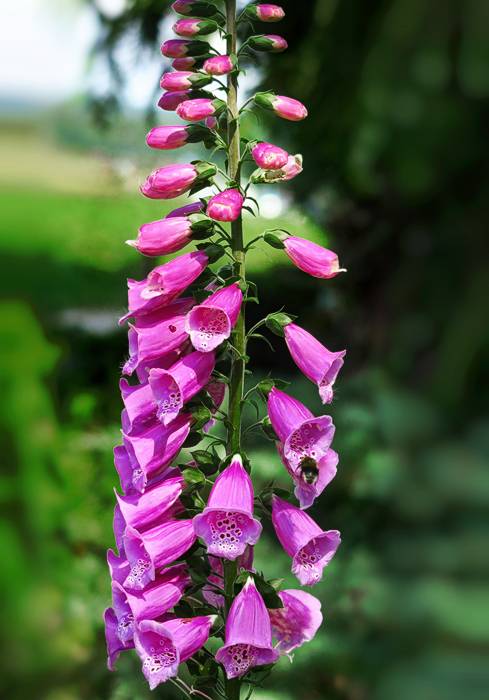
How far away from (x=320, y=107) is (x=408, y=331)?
1644 millimetres

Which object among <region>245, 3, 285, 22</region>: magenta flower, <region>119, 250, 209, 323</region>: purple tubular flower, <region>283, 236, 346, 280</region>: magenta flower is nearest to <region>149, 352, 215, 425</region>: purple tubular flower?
<region>119, 250, 209, 323</region>: purple tubular flower

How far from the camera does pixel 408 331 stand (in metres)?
4.14

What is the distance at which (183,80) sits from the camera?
141cm

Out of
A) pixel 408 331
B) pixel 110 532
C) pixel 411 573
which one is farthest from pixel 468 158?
pixel 411 573

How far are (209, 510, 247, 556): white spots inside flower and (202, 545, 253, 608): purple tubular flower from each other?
0.16m

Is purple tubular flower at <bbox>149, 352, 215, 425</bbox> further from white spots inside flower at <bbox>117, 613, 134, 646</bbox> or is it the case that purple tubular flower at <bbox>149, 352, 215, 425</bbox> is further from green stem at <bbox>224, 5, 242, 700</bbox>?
white spots inside flower at <bbox>117, 613, 134, 646</bbox>

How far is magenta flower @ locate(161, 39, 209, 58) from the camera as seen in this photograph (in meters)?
1.45

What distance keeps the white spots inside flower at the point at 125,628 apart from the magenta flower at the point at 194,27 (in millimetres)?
939

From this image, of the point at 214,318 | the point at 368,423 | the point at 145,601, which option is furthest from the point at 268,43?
the point at 368,423

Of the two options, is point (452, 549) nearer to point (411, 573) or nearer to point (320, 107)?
point (411, 573)

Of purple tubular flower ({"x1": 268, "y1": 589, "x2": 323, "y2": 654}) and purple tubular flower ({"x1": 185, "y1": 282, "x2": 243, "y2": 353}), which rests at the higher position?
purple tubular flower ({"x1": 185, "y1": 282, "x2": 243, "y2": 353})

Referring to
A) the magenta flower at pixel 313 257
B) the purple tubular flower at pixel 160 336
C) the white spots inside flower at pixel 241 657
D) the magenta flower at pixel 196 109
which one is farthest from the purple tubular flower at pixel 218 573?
the magenta flower at pixel 196 109

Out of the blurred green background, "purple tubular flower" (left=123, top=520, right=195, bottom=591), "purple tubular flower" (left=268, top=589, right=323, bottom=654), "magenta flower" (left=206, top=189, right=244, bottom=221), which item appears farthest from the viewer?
the blurred green background

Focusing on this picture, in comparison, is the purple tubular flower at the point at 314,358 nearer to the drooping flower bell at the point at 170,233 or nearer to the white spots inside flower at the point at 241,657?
the drooping flower bell at the point at 170,233
